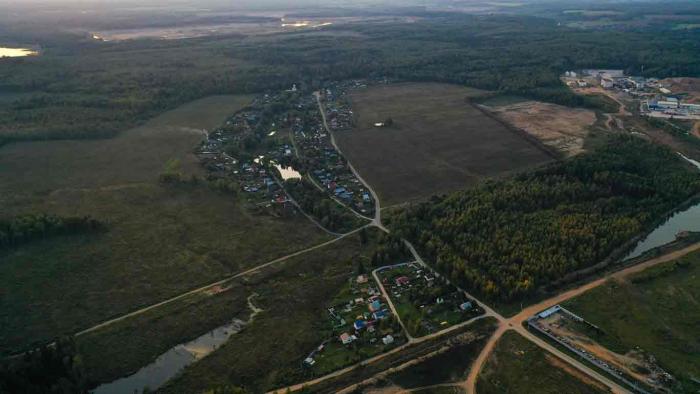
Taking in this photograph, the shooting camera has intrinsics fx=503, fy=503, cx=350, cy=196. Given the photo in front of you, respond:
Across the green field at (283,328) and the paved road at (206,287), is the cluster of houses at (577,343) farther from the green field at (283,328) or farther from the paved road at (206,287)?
the paved road at (206,287)

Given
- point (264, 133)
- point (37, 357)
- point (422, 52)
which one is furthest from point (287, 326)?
point (422, 52)

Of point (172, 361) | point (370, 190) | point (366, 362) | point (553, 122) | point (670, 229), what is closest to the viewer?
point (366, 362)

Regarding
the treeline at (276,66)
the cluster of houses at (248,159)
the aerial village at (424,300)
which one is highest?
the treeline at (276,66)

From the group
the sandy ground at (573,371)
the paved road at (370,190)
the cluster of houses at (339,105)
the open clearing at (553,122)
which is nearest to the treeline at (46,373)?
the paved road at (370,190)

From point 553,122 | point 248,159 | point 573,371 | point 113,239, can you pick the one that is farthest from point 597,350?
point 553,122

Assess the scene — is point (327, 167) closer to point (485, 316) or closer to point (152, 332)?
point (485, 316)
